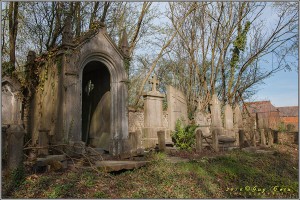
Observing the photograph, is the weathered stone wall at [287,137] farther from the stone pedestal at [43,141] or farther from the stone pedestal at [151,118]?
the stone pedestal at [43,141]

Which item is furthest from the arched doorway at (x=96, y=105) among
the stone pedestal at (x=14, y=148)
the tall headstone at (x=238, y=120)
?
the tall headstone at (x=238, y=120)

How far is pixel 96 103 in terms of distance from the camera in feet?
38.9

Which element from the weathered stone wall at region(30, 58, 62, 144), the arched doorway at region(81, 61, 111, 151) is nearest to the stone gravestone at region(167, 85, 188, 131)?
the arched doorway at region(81, 61, 111, 151)

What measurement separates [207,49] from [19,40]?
13.0 meters

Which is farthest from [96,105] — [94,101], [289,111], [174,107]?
[289,111]

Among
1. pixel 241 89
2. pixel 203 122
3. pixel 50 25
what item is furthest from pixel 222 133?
pixel 50 25

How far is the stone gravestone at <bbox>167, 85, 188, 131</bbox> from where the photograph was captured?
13.5 m

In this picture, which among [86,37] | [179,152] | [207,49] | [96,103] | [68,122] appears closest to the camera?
[68,122]

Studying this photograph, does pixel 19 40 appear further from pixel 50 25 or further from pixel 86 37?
pixel 86 37

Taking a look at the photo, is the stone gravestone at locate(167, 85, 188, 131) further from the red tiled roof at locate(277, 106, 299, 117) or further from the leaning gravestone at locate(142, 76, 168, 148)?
the red tiled roof at locate(277, 106, 299, 117)

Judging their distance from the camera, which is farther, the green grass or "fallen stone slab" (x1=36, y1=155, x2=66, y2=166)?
"fallen stone slab" (x1=36, y1=155, x2=66, y2=166)

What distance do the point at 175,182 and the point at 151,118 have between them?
6.28 meters

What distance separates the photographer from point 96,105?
1181cm

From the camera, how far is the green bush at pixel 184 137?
12092 millimetres
